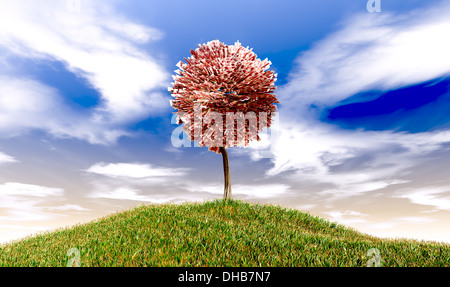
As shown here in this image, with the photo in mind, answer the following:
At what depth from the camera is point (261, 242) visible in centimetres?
871

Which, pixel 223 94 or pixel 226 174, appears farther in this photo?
pixel 226 174

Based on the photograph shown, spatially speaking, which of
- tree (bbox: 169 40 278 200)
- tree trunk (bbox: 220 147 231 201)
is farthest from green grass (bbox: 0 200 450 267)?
tree (bbox: 169 40 278 200)

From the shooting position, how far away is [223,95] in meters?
11.9

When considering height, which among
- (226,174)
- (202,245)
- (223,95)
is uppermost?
(223,95)

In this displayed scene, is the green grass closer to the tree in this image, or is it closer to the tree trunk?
the tree trunk

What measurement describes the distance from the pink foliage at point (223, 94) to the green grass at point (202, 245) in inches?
122

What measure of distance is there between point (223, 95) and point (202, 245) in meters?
5.85

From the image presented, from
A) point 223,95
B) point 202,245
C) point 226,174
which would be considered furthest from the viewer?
point 226,174

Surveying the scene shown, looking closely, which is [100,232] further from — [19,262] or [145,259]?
[145,259]

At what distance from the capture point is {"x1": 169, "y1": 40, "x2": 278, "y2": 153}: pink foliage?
472 inches

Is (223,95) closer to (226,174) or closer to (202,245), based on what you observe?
(226,174)

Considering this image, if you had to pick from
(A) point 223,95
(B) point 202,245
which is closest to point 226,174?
(A) point 223,95

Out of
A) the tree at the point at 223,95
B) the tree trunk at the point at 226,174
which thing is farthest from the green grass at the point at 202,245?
the tree at the point at 223,95
